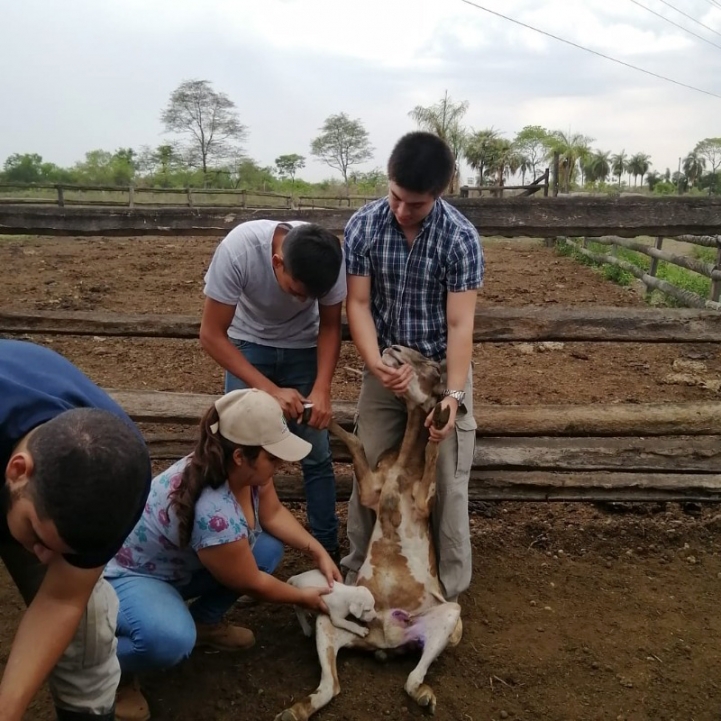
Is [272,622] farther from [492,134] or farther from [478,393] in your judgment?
[492,134]

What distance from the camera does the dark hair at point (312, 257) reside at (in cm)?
261

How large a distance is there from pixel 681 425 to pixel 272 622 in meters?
2.37

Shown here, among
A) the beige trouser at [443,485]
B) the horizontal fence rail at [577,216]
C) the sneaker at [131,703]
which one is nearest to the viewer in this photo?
the sneaker at [131,703]

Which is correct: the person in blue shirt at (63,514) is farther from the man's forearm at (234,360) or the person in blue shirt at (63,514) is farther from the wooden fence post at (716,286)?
the wooden fence post at (716,286)

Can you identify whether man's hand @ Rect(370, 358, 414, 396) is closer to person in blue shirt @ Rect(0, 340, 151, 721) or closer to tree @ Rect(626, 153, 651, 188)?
person in blue shirt @ Rect(0, 340, 151, 721)

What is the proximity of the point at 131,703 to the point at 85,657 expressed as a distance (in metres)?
0.66

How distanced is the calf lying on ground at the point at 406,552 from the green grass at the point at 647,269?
7.62 meters

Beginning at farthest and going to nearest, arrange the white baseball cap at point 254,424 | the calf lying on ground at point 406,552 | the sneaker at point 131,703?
the calf lying on ground at point 406,552
the sneaker at point 131,703
the white baseball cap at point 254,424

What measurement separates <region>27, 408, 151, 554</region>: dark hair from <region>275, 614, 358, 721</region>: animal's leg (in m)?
1.34

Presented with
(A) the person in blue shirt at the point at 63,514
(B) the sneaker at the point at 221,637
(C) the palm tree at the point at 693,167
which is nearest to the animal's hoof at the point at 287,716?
(B) the sneaker at the point at 221,637

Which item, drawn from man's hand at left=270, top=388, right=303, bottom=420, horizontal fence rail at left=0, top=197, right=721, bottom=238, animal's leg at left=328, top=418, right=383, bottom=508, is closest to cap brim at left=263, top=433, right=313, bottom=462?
Result: man's hand at left=270, top=388, right=303, bottom=420

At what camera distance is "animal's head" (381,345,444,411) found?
3.00 m

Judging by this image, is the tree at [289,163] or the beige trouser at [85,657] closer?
the beige trouser at [85,657]

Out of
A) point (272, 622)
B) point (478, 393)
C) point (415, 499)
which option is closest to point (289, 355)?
point (415, 499)
